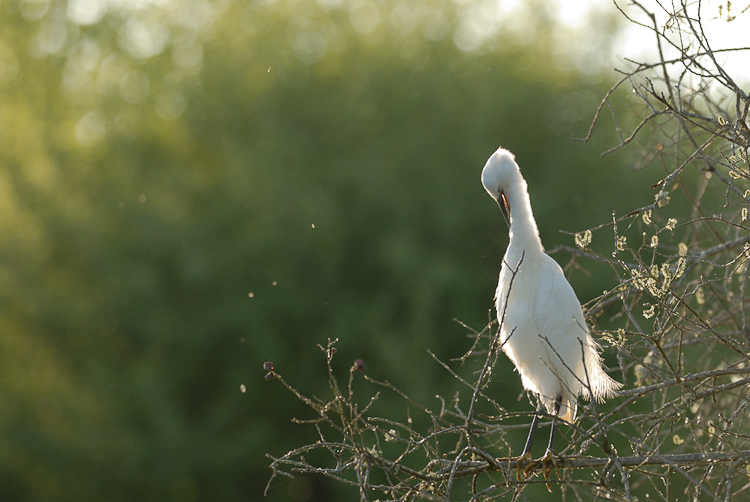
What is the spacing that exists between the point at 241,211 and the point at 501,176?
553cm

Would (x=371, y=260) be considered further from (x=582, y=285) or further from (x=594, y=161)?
(x=594, y=161)

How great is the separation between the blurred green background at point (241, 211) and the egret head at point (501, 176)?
4291 millimetres

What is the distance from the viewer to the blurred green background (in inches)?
277

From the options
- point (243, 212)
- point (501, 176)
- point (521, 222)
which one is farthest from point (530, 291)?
point (243, 212)

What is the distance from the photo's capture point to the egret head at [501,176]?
7.94ft

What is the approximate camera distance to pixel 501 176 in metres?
2.42

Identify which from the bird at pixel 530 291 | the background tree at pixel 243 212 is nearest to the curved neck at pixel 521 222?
the bird at pixel 530 291

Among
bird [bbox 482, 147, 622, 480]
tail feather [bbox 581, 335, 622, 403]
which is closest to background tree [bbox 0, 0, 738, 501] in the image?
tail feather [bbox 581, 335, 622, 403]

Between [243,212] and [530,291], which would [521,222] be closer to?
[530,291]

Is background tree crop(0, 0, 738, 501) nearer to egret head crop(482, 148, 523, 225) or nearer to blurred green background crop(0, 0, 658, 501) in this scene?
blurred green background crop(0, 0, 658, 501)

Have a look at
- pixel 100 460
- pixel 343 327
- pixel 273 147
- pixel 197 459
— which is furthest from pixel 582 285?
pixel 100 460

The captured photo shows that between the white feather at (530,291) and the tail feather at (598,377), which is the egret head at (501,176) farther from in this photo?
the tail feather at (598,377)

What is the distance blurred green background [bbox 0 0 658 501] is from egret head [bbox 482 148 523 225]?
14.1 ft

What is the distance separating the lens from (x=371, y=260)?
24.6 ft
